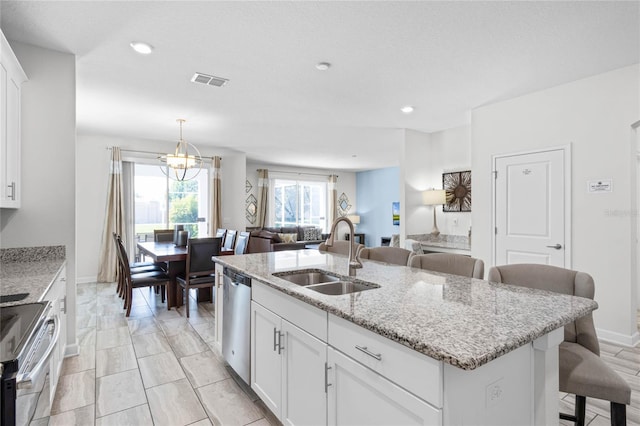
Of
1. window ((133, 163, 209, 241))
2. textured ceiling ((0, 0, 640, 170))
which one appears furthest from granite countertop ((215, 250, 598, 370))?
window ((133, 163, 209, 241))

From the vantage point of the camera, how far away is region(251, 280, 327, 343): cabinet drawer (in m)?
1.48

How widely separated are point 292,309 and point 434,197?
161 inches

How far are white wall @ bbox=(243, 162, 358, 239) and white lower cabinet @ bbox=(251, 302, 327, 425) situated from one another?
6.66 m

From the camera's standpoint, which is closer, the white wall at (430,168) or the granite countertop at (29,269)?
the granite countertop at (29,269)

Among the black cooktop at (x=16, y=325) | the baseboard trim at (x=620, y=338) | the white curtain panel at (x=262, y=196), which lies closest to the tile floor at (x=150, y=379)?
the black cooktop at (x=16, y=325)

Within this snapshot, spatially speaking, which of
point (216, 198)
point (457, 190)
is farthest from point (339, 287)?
point (216, 198)

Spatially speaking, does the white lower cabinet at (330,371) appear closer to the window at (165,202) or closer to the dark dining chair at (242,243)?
the dark dining chair at (242,243)

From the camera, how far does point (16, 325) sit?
4.17 ft

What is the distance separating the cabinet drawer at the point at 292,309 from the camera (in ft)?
4.87

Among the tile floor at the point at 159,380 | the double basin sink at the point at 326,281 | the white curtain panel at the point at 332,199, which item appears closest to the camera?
the double basin sink at the point at 326,281

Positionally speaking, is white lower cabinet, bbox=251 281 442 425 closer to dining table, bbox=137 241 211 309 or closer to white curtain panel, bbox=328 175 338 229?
dining table, bbox=137 241 211 309

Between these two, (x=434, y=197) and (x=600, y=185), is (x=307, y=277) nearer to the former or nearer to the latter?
(x=600, y=185)

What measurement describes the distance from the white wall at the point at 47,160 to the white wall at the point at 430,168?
4231 mm

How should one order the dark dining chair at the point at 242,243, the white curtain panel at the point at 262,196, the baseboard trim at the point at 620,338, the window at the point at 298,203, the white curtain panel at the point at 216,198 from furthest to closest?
the window at the point at 298,203, the white curtain panel at the point at 262,196, the white curtain panel at the point at 216,198, the dark dining chair at the point at 242,243, the baseboard trim at the point at 620,338
